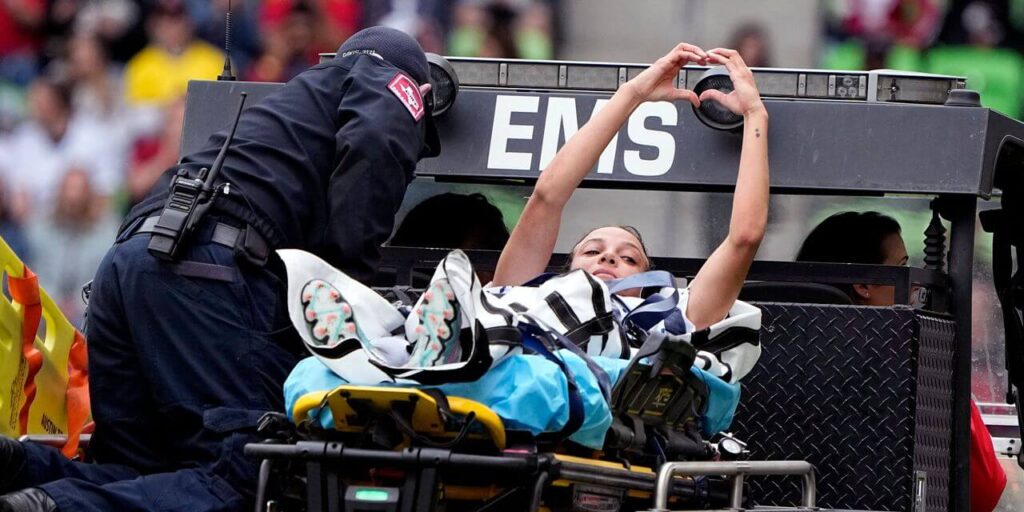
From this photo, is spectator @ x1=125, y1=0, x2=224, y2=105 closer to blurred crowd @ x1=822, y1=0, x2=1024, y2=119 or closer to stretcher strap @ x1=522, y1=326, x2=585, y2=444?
blurred crowd @ x1=822, y1=0, x2=1024, y2=119

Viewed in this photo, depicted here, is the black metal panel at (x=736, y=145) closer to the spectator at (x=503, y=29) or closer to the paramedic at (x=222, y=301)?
the paramedic at (x=222, y=301)

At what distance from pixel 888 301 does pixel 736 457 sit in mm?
1210

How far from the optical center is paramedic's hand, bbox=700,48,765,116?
4168mm

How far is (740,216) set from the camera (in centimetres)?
393

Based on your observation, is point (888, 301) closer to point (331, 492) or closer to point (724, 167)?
point (724, 167)

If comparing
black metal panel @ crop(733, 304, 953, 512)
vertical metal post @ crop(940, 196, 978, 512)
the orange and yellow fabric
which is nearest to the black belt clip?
the orange and yellow fabric

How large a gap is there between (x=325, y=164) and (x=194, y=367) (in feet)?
2.01

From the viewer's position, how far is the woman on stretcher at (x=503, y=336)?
3.11 meters

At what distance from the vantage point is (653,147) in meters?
4.52

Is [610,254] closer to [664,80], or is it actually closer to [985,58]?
[664,80]

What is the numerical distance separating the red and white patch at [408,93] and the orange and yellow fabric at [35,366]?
109cm

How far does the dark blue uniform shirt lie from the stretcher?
71 cm

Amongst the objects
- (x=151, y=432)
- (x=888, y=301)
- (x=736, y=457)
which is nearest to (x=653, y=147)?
(x=888, y=301)

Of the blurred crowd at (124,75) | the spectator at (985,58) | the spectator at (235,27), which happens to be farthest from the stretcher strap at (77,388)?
the spectator at (985,58)
